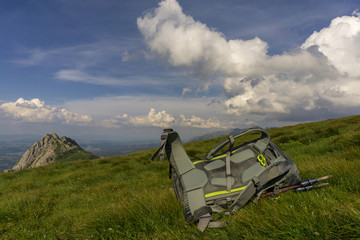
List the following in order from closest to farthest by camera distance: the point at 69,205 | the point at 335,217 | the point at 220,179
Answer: the point at 335,217
the point at 220,179
the point at 69,205

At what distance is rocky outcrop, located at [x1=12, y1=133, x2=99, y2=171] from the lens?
120m

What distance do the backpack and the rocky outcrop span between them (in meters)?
120

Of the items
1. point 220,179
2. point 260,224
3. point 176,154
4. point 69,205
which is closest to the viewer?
point 260,224

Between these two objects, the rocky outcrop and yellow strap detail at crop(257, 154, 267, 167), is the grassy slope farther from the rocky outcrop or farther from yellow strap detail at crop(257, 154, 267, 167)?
the rocky outcrop

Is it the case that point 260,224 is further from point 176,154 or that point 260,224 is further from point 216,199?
point 176,154

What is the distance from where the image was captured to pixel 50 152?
12650 centimetres

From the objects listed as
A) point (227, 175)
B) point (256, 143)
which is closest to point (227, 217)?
point (227, 175)

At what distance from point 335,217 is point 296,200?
100 centimetres

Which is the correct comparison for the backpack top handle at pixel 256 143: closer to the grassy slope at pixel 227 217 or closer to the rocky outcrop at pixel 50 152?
the grassy slope at pixel 227 217

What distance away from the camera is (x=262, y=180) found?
3.43 m

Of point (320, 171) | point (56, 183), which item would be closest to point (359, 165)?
point (320, 171)

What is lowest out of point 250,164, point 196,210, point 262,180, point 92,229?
point 92,229

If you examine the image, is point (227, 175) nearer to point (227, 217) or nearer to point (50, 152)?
point (227, 217)

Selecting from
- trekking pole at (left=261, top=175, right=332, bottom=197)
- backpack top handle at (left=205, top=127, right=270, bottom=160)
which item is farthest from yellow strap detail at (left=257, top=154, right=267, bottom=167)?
trekking pole at (left=261, top=175, right=332, bottom=197)
